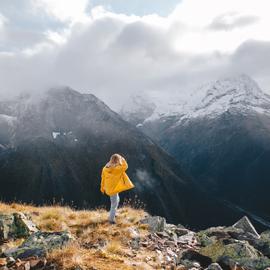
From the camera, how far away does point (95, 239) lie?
1795 cm

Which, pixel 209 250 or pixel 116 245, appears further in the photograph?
pixel 209 250

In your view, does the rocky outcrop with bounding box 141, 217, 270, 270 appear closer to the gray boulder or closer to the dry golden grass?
the dry golden grass

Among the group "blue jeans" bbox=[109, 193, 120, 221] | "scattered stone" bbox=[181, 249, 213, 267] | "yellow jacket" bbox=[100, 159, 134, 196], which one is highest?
"yellow jacket" bbox=[100, 159, 134, 196]

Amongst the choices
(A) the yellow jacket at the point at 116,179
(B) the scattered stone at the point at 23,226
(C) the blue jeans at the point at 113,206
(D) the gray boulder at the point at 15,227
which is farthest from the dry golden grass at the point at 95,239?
(A) the yellow jacket at the point at 116,179

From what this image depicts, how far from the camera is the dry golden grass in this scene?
1379 cm

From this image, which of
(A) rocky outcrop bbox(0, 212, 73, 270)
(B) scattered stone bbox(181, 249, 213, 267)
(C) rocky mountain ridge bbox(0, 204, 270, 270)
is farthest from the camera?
(B) scattered stone bbox(181, 249, 213, 267)

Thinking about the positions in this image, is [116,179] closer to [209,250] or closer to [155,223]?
[155,223]

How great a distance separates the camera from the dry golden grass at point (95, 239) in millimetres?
13789

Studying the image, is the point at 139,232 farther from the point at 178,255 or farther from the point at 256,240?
the point at 256,240

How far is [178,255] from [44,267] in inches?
220

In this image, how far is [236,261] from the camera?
16.5 m

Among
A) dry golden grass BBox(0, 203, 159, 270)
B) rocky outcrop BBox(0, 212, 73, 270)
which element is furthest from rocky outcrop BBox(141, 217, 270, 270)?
rocky outcrop BBox(0, 212, 73, 270)

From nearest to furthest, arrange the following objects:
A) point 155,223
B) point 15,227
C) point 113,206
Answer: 1. point 15,227
2. point 155,223
3. point 113,206

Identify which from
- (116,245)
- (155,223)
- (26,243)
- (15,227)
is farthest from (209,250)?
(15,227)
